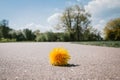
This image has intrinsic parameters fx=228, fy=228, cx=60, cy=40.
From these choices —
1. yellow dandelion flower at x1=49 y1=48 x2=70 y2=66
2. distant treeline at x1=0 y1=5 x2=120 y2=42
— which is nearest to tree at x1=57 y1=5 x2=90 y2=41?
distant treeline at x1=0 y1=5 x2=120 y2=42

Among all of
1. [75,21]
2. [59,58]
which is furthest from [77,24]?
[59,58]

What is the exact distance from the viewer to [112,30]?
74062 millimetres

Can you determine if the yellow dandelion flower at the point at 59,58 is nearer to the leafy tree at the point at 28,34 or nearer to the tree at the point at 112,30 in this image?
the tree at the point at 112,30

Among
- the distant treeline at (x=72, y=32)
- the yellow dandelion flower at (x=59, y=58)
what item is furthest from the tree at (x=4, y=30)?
the yellow dandelion flower at (x=59, y=58)

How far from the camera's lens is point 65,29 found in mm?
68062

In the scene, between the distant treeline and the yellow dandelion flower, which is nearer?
the yellow dandelion flower

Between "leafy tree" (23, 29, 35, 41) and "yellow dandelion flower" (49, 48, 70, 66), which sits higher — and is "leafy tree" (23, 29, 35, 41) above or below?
above

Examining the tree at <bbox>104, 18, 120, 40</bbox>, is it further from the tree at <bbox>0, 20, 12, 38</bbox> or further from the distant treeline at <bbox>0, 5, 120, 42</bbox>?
the tree at <bbox>0, 20, 12, 38</bbox>

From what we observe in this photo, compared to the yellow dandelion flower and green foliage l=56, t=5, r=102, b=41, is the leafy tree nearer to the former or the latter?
green foliage l=56, t=5, r=102, b=41

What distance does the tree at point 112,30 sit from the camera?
7231 cm

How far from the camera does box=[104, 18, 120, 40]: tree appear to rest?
7231cm

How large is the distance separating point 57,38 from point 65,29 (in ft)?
13.8

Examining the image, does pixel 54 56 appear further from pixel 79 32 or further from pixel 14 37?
pixel 14 37

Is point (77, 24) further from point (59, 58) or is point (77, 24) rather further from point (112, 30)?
point (59, 58)
